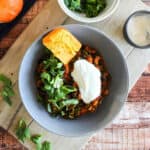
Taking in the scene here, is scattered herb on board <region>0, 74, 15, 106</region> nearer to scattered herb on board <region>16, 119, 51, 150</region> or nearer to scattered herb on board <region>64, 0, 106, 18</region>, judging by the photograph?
scattered herb on board <region>16, 119, 51, 150</region>

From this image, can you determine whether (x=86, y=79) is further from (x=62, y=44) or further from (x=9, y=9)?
(x=9, y=9)

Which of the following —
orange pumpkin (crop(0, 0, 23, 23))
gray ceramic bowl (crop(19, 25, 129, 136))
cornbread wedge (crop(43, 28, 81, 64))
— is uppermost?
orange pumpkin (crop(0, 0, 23, 23))

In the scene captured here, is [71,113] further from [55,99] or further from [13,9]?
[13,9]

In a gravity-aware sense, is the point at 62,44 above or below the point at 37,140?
above

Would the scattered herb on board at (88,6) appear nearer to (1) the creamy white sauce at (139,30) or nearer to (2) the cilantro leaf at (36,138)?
(1) the creamy white sauce at (139,30)

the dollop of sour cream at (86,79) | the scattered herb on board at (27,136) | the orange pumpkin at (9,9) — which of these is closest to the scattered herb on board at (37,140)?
the scattered herb on board at (27,136)

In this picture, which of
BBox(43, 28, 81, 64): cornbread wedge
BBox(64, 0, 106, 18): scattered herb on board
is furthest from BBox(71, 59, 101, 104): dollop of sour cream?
BBox(64, 0, 106, 18): scattered herb on board

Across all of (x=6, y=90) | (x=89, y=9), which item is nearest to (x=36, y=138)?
(x=6, y=90)
